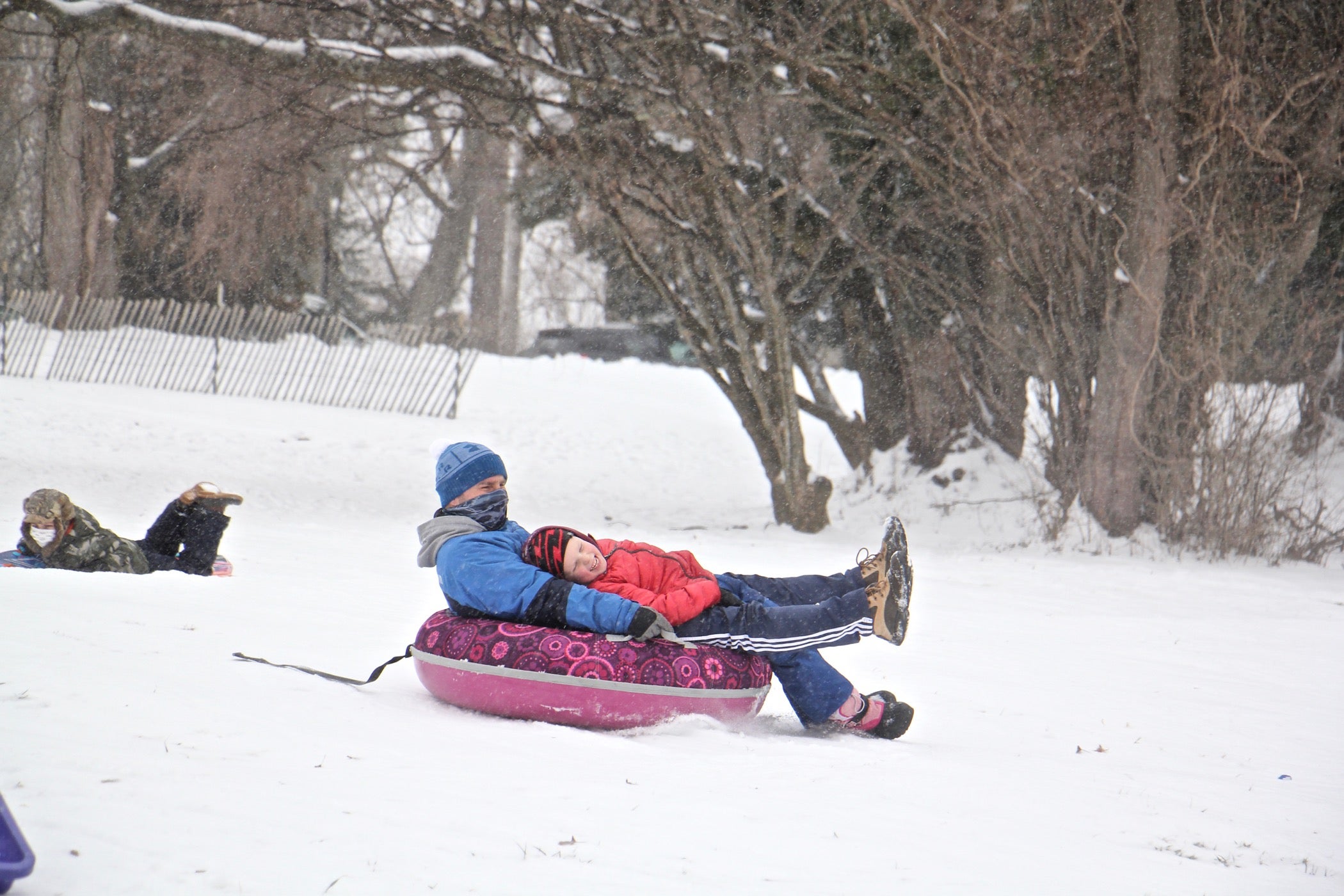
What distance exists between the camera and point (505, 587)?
417 cm

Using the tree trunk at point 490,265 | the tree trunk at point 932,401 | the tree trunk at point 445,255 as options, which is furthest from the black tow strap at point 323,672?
the tree trunk at point 445,255

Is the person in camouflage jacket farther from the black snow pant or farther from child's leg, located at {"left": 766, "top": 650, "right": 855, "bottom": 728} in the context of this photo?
child's leg, located at {"left": 766, "top": 650, "right": 855, "bottom": 728}

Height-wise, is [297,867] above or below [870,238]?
below

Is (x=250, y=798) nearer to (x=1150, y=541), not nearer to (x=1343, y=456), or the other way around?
(x=1150, y=541)

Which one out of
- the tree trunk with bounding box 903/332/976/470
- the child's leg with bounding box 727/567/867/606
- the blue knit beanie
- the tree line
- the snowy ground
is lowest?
the snowy ground

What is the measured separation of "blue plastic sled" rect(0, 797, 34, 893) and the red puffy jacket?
2.32 meters

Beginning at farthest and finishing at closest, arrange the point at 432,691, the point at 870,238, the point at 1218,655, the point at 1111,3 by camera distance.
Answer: the point at 870,238, the point at 1111,3, the point at 1218,655, the point at 432,691

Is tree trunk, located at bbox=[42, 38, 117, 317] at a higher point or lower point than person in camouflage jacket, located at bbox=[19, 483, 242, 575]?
higher

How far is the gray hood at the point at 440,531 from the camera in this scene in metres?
4.33

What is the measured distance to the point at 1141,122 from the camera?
9.85m

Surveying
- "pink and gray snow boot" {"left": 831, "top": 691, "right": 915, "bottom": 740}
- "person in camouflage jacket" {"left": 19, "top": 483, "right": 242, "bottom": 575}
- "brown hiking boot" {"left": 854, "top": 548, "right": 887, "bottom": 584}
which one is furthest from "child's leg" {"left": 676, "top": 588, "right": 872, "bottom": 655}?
"person in camouflage jacket" {"left": 19, "top": 483, "right": 242, "bottom": 575}

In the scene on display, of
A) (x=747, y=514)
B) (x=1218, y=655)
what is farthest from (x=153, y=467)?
(x=1218, y=655)

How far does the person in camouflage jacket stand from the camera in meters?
6.02

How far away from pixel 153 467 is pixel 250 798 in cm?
1138
